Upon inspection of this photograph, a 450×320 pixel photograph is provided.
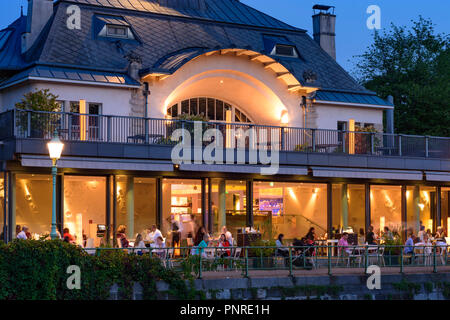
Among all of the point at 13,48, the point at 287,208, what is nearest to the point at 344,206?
the point at 287,208

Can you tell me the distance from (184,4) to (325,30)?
755 centimetres

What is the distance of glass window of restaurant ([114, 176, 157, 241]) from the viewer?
29859mm

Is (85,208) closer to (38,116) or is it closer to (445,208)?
(38,116)

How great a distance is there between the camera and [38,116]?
2722cm

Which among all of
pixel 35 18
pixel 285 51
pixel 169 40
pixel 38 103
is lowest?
pixel 38 103

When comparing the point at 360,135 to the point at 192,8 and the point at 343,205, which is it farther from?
the point at 192,8

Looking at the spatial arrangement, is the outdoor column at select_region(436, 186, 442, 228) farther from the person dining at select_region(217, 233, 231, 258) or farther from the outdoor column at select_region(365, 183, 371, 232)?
the person dining at select_region(217, 233, 231, 258)

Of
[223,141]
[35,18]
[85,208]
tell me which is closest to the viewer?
[85,208]

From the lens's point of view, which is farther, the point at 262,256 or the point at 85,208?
the point at 85,208

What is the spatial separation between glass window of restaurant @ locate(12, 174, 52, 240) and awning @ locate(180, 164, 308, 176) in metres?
4.59

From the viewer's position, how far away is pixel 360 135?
111 ft

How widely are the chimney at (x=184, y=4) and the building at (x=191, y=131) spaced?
0.17 ft

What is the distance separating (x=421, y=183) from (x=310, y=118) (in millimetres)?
5224
